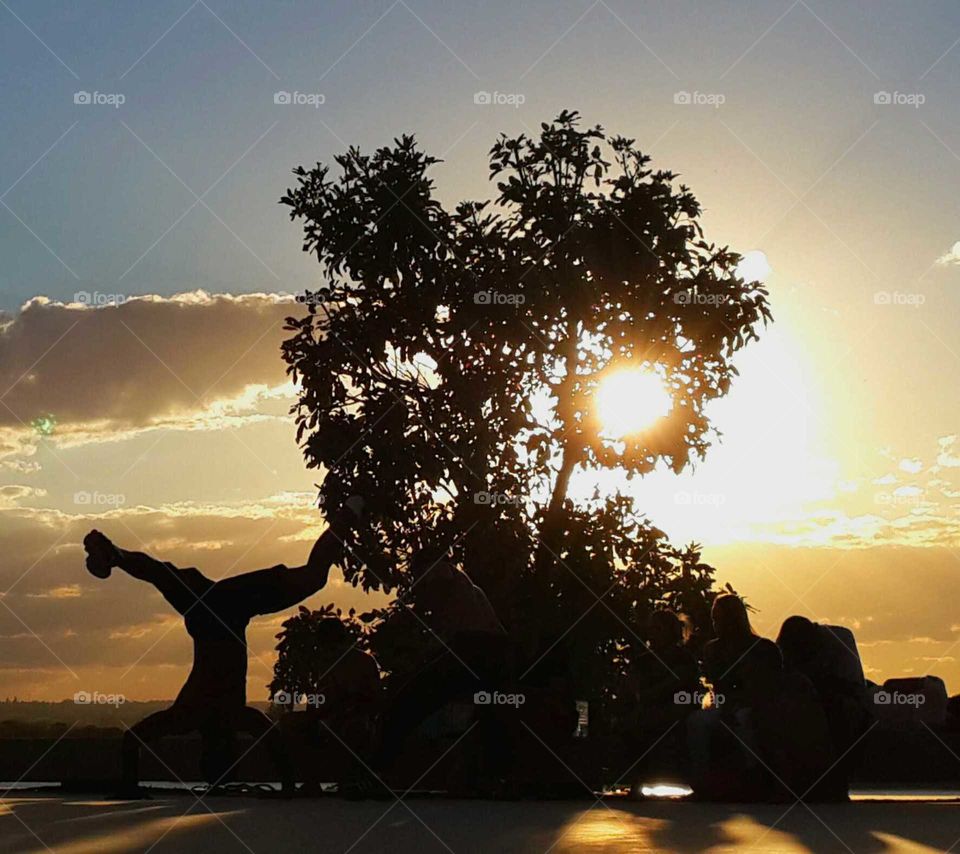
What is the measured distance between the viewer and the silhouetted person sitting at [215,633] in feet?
40.4

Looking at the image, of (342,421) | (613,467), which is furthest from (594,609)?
(342,421)

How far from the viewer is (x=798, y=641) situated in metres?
11.8

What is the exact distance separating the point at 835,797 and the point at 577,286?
13431 millimetres

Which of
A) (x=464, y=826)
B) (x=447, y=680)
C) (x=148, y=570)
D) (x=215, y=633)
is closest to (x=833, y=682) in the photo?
(x=447, y=680)

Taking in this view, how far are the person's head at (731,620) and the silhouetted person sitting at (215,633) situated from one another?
137 inches

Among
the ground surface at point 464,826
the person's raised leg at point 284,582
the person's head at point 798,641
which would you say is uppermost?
the person's raised leg at point 284,582

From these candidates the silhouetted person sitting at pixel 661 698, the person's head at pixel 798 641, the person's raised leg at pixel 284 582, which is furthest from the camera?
the person's raised leg at pixel 284 582

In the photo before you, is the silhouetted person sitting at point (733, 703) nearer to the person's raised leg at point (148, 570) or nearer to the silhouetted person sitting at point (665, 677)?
the silhouetted person sitting at point (665, 677)

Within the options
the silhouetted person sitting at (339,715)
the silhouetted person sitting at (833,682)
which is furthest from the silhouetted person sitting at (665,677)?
the silhouetted person sitting at (339,715)

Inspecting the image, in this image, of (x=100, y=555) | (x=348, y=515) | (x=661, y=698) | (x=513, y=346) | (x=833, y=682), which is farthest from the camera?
(x=513, y=346)

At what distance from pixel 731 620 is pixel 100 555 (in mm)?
5301

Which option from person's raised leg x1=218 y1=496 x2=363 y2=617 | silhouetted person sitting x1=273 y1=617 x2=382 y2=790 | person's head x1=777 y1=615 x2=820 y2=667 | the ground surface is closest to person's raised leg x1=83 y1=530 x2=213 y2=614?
person's raised leg x1=218 y1=496 x2=363 y2=617

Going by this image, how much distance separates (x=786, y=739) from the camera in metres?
11.2

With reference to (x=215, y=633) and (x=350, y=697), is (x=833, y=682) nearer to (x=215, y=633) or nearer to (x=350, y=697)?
(x=350, y=697)
